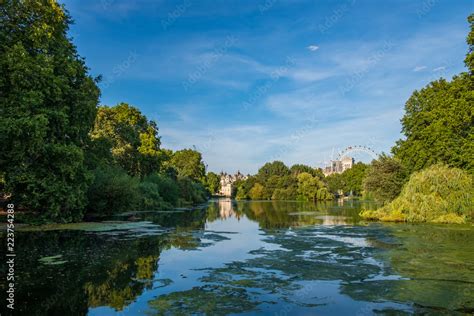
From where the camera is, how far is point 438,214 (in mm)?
27328

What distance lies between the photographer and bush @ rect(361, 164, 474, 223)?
87.4 feet

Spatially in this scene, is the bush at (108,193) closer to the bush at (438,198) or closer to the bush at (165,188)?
the bush at (165,188)

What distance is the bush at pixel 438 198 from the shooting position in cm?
2662

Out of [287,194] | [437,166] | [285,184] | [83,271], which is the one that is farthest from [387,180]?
[285,184]

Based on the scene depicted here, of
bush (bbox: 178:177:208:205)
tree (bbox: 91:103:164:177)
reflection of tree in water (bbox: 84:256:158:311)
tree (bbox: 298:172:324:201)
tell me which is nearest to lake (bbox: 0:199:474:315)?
reflection of tree in water (bbox: 84:256:158:311)

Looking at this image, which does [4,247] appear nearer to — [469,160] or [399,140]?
[469,160]

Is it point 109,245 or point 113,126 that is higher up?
point 113,126

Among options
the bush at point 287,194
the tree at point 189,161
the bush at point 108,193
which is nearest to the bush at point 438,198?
the bush at point 108,193

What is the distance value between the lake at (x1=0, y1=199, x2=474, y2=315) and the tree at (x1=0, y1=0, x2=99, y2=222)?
4380 millimetres

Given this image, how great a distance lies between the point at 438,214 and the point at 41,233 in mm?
26032

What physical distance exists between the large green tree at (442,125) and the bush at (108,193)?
25.5m

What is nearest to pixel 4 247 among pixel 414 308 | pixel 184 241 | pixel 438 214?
pixel 184 241

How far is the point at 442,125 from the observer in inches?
1199

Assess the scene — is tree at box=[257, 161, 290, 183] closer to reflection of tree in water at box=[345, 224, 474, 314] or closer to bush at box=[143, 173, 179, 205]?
bush at box=[143, 173, 179, 205]
